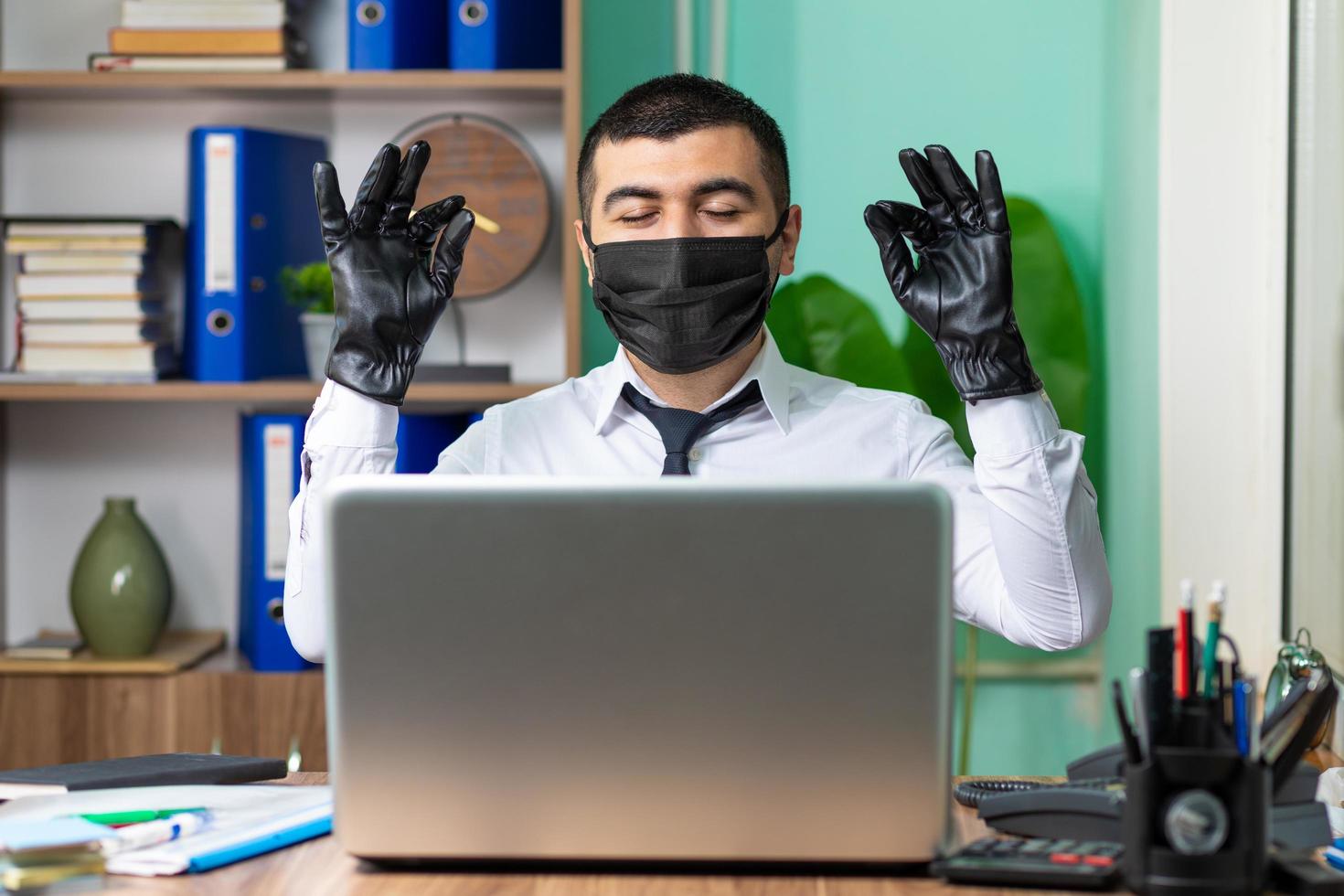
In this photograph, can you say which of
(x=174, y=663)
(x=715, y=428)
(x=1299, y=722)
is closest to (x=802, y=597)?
(x=1299, y=722)

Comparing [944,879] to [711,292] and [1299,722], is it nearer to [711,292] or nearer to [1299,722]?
[1299,722]

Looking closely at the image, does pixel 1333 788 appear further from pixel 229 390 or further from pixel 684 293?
pixel 229 390

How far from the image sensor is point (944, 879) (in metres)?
0.84

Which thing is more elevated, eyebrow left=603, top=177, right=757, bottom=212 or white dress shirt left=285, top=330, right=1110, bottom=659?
eyebrow left=603, top=177, right=757, bottom=212

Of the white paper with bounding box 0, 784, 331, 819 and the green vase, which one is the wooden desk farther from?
the green vase

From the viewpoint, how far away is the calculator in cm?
83

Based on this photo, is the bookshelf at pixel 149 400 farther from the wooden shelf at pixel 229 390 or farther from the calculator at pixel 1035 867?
the calculator at pixel 1035 867

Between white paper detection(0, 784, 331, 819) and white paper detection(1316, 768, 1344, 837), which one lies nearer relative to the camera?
A: white paper detection(0, 784, 331, 819)

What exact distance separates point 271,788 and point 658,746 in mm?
427

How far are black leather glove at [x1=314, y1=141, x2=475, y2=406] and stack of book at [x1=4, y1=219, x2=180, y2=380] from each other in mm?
1004

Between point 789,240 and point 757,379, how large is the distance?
0.57ft

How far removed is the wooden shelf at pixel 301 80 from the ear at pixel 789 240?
0.67 metres

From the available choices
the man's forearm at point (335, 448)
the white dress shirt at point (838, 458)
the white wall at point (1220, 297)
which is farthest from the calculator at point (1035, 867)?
the white wall at point (1220, 297)

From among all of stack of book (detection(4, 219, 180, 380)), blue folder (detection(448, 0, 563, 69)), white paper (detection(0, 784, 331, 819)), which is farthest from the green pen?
blue folder (detection(448, 0, 563, 69))
